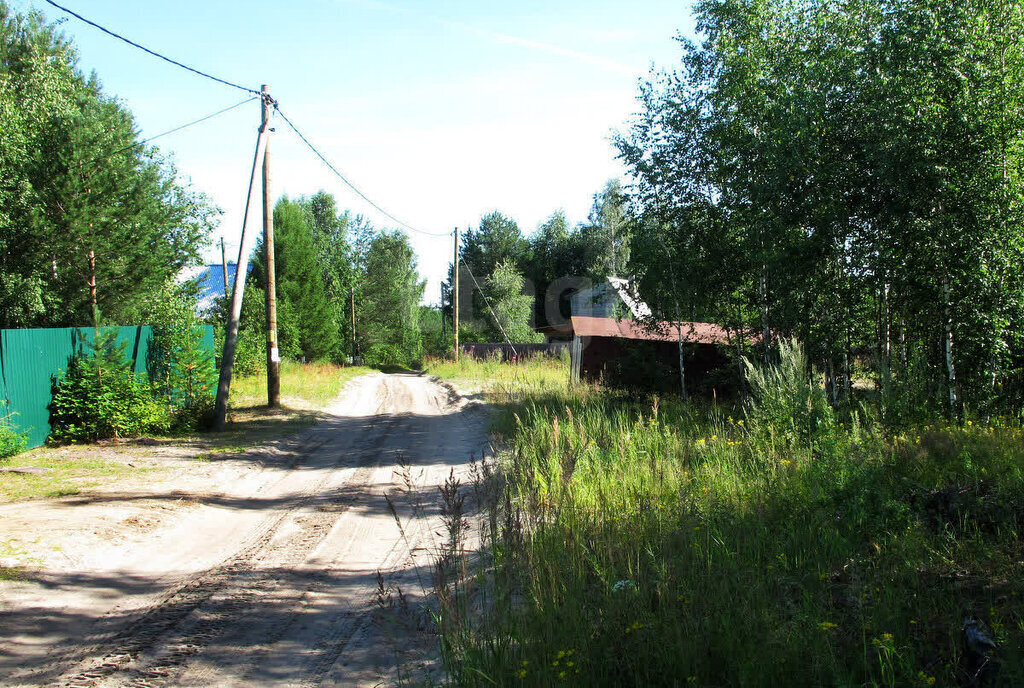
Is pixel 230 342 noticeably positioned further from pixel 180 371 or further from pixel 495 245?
pixel 495 245

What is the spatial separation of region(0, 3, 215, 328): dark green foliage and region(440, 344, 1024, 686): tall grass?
14.9 metres

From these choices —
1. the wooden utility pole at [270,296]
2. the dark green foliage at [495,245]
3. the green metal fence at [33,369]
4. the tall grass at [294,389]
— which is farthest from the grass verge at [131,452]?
the dark green foliage at [495,245]

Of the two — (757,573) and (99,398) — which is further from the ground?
(99,398)

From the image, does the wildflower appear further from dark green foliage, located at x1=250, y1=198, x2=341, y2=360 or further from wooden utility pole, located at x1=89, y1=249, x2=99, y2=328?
dark green foliage, located at x1=250, y1=198, x2=341, y2=360

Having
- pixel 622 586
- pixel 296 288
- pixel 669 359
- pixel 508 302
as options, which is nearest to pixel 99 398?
pixel 622 586

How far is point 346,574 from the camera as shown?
531 centimetres

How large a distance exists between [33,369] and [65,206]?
6.66 m

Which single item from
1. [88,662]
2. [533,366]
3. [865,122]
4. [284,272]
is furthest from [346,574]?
[284,272]

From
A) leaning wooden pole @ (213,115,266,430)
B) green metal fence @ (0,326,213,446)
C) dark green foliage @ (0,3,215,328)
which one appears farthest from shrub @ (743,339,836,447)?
dark green foliage @ (0,3,215,328)

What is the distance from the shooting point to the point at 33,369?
36.0ft

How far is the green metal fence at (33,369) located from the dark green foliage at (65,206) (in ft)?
17.6

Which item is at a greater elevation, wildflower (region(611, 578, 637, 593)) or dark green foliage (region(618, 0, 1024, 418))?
dark green foliage (region(618, 0, 1024, 418))

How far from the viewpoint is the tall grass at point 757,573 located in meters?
3.00

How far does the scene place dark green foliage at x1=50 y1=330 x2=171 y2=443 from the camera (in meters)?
11.3
